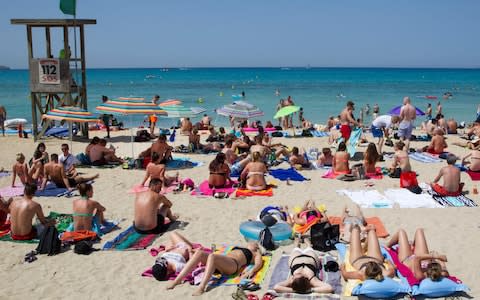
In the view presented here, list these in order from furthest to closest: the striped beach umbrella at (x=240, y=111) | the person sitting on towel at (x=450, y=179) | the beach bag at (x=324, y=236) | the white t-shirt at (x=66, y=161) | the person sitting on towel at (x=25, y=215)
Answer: the striped beach umbrella at (x=240, y=111)
the white t-shirt at (x=66, y=161)
the person sitting on towel at (x=450, y=179)
the person sitting on towel at (x=25, y=215)
the beach bag at (x=324, y=236)

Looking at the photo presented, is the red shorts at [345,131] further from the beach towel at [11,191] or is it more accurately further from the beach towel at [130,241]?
the beach towel at [11,191]

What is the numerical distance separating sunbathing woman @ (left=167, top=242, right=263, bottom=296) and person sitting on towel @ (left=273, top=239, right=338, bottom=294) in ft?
1.54

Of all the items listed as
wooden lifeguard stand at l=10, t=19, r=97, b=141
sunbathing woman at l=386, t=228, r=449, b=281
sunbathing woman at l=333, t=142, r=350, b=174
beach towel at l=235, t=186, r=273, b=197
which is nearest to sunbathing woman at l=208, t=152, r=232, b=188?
beach towel at l=235, t=186, r=273, b=197

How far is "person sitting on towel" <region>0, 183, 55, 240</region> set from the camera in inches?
237

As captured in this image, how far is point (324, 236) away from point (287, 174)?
407 cm

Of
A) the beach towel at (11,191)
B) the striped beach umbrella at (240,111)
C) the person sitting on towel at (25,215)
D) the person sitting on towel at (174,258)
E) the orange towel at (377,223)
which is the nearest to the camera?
the person sitting on towel at (174,258)

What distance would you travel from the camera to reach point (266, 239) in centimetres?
596

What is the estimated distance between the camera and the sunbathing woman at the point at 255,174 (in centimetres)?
862

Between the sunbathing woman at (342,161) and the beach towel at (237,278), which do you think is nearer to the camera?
the beach towel at (237,278)

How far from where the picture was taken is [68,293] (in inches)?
191

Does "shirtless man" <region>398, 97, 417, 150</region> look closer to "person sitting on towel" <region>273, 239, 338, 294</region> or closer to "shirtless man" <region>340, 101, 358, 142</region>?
"shirtless man" <region>340, 101, 358, 142</region>

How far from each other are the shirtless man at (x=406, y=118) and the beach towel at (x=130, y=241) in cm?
805

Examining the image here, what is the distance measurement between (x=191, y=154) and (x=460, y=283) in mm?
8729

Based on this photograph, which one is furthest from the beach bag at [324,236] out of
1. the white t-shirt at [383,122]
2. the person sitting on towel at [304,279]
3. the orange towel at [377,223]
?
the white t-shirt at [383,122]
